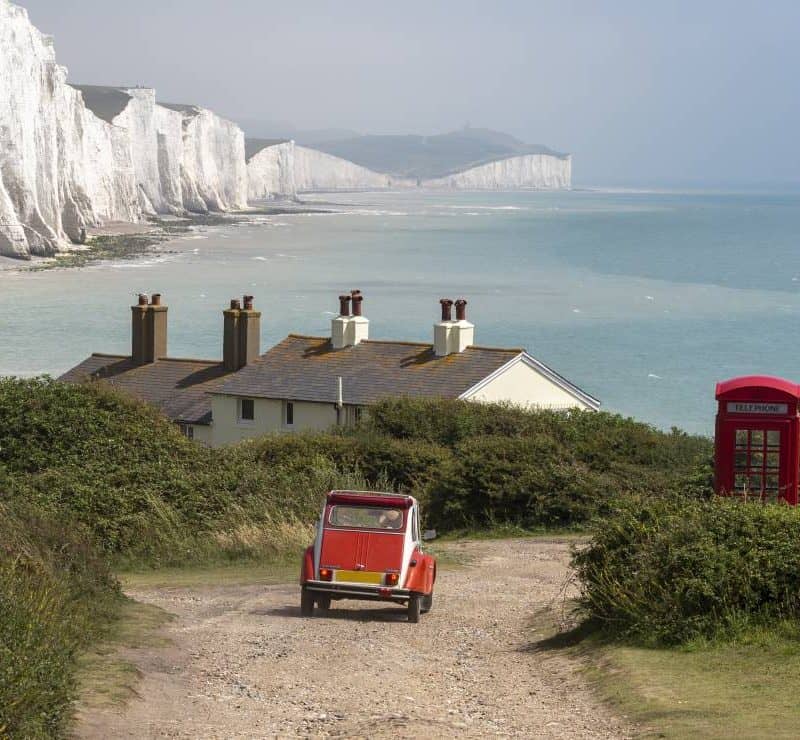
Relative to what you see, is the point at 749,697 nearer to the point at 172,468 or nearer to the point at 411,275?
the point at 172,468

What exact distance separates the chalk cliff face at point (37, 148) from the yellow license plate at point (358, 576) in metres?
107

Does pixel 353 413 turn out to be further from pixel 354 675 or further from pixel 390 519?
pixel 354 675

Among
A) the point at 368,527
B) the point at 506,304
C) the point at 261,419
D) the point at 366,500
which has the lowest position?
the point at 506,304

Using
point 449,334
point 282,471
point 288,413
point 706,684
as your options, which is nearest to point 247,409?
point 288,413

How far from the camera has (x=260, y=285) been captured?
113m

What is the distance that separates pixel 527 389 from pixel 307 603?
2372 centimetres

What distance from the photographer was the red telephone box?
1534cm

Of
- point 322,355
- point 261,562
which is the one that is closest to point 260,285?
point 322,355

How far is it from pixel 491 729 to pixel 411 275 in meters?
119

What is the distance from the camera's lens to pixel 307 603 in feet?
49.3

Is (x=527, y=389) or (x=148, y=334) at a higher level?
(x=148, y=334)

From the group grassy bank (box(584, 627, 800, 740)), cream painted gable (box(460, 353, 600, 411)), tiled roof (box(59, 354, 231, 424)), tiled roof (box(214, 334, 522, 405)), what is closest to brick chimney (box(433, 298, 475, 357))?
tiled roof (box(214, 334, 522, 405))

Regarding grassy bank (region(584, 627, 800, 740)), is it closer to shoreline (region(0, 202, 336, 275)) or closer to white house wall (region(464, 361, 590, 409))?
white house wall (region(464, 361, 590, 409))

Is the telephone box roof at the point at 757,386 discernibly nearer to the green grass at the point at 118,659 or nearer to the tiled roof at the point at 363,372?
the green grass at the point at 118,659
